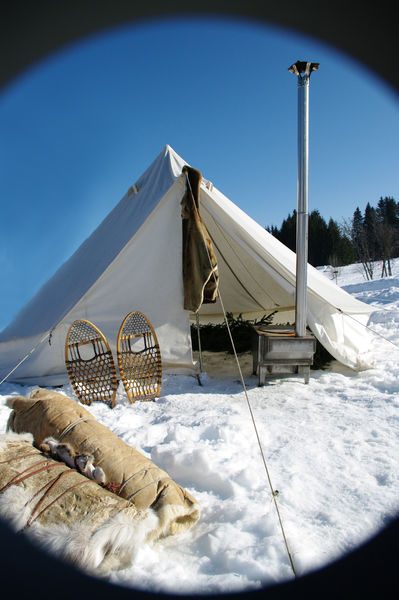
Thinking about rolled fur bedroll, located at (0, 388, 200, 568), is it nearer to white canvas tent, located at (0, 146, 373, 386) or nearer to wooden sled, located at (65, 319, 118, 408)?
wooden sled, located at (65, 319, 118, 408)

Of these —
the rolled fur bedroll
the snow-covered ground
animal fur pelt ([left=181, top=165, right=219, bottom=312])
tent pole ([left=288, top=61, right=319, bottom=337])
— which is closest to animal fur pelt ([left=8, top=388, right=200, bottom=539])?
the rolled fur bedroll

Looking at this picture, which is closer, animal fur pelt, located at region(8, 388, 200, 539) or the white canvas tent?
animal fur pelt, located at region(8, 388, 200, 539)

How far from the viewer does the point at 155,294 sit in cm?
455

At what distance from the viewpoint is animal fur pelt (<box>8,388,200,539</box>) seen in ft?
6.05

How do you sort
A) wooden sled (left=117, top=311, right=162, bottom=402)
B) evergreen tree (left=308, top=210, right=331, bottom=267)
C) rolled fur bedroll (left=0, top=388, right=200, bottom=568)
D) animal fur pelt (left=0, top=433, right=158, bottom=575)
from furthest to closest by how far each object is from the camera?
1. evergreen tree (left=308, top=210, right=331, bottom=267)
2. wooden sled (left=117, top=311, right=162, bottom=402)
3. rolled fur bedroll (left=0, top=388, right=200, bottom=568)
4. animal fur pelt (left=0, top=433, right=158, bottom=575)

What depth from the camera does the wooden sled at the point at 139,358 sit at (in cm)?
386

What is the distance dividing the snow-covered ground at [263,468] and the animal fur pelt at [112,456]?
10cm

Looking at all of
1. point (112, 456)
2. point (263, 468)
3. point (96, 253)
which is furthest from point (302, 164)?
point (112, 456)

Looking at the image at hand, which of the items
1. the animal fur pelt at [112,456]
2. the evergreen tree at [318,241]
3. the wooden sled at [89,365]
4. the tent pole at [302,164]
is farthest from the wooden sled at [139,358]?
the evergreen tree at [318,241]

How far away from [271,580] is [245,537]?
0.93ft

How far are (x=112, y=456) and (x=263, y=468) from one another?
2.74ft

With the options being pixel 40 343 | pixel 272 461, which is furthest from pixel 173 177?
pixel 272 461

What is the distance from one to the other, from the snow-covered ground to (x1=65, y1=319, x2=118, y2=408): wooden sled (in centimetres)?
20

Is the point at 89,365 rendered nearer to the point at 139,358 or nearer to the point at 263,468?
the point at 139,358
